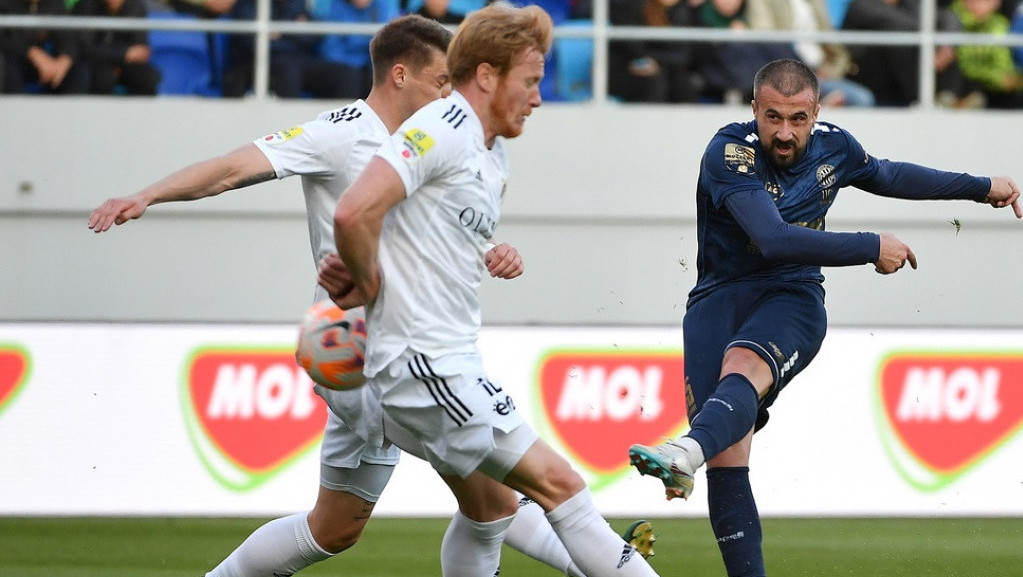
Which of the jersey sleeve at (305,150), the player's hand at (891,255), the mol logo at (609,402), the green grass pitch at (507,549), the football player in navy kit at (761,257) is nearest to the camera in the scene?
the jersey sleeve at (305,150)

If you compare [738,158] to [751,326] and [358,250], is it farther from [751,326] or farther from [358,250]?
[358,250]

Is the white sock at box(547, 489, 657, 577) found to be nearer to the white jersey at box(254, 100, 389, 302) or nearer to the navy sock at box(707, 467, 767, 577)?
the navy sock at box(707, 467, 767, 577)

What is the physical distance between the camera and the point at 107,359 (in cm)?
909

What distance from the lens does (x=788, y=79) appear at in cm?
529

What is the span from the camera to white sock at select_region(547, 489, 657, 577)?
14.2 ft

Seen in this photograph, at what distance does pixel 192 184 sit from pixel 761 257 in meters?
2.12

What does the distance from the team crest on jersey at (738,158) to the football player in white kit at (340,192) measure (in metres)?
1.03

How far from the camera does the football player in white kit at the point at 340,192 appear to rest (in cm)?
484

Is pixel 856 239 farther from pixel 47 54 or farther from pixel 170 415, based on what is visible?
pixel 47 54

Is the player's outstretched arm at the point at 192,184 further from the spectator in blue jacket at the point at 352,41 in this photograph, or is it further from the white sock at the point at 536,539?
the spectator in blue jacket at the point at 352,41

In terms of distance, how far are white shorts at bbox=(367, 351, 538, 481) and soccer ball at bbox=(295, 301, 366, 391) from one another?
0.72 feet

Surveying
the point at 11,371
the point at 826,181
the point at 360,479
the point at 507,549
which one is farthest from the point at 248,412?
the point at 826,181

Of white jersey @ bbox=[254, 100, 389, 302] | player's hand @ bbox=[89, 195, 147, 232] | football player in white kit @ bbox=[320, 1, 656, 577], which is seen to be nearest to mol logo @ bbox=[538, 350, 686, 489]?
white jersey @ bbox=[254, 100, 389, 302]

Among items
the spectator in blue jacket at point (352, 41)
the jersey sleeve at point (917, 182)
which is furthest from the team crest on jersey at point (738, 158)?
the spectator in blue jacket at point (352, 41)
